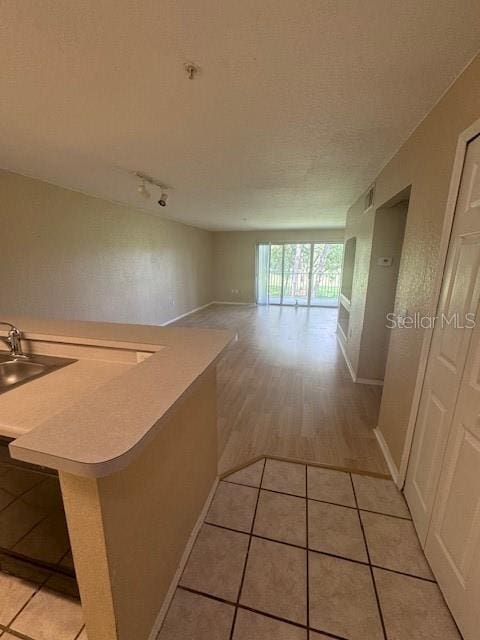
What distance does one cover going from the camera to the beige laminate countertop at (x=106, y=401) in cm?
57

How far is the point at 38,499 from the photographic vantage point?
0.88 meters

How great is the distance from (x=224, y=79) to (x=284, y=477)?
2.32 metres

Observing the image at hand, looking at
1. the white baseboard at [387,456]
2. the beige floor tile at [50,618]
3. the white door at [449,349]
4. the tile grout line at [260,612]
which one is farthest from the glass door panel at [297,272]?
the beige floor tile at [50,618]

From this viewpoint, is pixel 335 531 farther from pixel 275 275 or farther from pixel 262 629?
pixel 275 275

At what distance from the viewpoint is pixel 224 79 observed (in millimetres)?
1261

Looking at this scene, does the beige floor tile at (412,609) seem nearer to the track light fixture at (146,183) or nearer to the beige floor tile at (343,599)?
the beige floor tile at (343,599)

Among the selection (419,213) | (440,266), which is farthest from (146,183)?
(440,266)

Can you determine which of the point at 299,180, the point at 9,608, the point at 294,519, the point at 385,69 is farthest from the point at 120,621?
the point at 299,180

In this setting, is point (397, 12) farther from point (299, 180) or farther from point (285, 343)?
point (285, 343)

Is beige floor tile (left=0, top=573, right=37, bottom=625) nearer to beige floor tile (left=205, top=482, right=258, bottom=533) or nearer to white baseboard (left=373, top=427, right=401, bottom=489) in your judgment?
beige floor tile (left=205, top=482, right=258, bottom=533)

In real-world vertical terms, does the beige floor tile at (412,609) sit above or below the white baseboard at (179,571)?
below

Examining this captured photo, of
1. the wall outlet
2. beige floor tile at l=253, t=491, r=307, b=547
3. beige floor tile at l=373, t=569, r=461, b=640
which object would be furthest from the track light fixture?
beige floor tile at l=373, t=569, r=461, b=640

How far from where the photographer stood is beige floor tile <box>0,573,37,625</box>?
3.45ft

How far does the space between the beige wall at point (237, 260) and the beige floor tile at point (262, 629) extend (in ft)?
24.1
